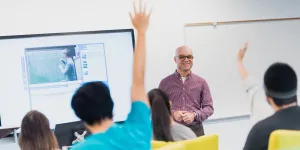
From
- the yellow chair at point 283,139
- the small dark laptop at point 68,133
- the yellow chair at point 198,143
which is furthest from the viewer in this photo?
the small dark laptop at point 68,133

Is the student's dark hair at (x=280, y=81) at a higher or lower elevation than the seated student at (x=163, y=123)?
higher

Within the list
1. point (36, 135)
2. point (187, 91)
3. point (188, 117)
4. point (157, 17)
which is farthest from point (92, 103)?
point (157, 17)

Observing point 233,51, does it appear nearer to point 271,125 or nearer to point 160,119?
point 160,119

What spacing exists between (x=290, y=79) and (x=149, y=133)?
0.91 metres

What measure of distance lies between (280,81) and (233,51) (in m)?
2.80

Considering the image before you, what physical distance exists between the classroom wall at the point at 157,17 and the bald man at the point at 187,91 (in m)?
0.41

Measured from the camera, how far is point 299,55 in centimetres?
497

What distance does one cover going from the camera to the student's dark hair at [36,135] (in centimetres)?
226

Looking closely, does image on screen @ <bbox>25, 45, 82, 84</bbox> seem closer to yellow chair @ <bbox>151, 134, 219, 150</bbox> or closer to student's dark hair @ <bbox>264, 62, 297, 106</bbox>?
yellow chair @ <bbox>151, 134, 219, 150</bbox>

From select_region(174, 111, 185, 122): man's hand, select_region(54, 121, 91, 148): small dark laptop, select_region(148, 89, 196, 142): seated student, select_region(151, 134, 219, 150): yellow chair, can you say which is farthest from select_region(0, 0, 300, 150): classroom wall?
select_region(151, 134, 219, 150): yellow chair

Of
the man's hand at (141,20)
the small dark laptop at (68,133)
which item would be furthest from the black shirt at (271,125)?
the small dark laptop at (68,133)

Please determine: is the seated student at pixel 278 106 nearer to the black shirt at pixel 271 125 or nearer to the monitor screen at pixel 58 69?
the black shirt at pixel 271 125

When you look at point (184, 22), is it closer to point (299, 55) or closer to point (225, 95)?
point (225, 95)

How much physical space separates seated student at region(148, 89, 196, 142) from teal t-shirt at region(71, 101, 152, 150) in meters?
1.05
